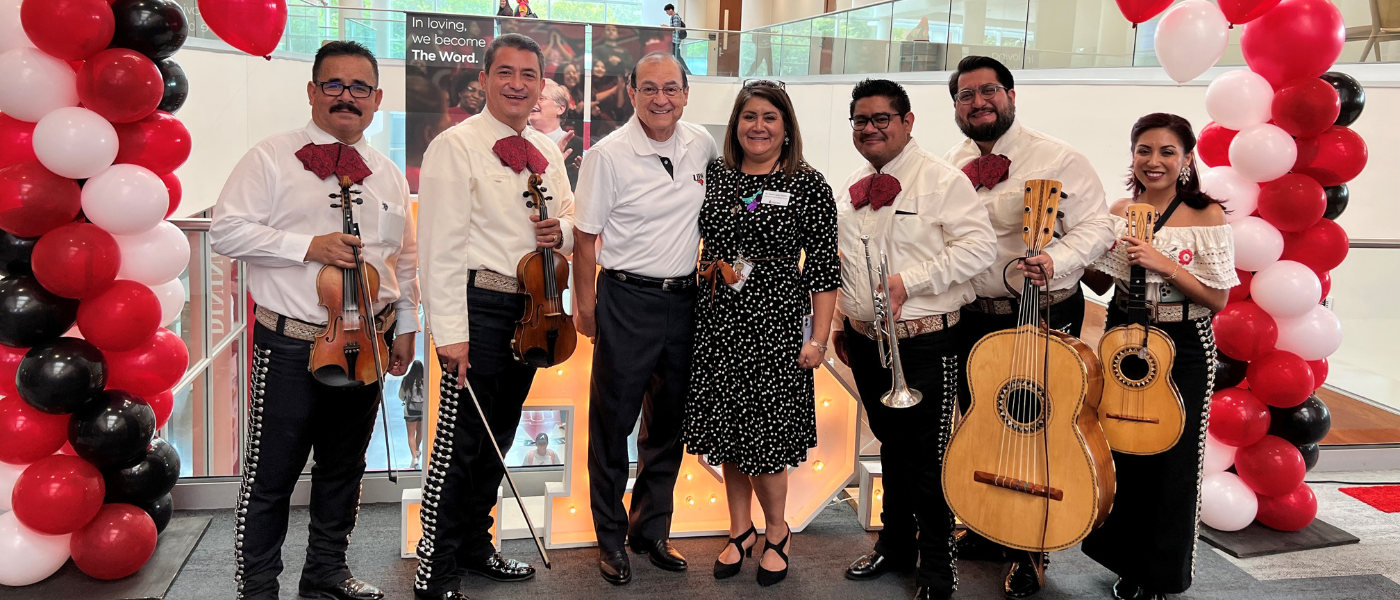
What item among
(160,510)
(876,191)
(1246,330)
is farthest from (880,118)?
(160,510)

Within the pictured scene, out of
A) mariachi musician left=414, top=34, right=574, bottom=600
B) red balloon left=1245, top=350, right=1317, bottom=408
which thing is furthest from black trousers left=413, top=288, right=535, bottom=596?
red balloon left=1245, top=350, right=1317, bottom=408

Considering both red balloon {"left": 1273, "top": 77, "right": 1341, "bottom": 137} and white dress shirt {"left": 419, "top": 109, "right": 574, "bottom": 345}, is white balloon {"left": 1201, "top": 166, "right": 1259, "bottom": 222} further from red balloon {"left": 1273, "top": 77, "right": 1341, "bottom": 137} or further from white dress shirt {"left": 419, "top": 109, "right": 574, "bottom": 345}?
white dress shirt {"left": 419, "top": 109, "right": 574, "bottom": 345}


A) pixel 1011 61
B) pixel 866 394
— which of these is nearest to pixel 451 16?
pixel 866 394

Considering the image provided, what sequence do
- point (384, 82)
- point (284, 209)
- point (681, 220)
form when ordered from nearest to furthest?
point (284, 209)
point (681, 220)
point (384, 82)

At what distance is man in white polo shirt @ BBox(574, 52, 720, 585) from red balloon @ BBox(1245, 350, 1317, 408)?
7.71ft

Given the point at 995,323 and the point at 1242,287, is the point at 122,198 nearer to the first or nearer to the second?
the point at 995,323

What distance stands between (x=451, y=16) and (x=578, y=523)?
3387 mm

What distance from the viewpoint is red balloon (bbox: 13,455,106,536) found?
2.94m

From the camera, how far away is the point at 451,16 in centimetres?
564

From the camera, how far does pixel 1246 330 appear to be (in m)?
3.74

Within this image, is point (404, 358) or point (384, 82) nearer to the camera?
point (404, 358)

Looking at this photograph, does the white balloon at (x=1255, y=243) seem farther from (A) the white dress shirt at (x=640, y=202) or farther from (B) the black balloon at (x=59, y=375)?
(B) the black balloon at (x=59, y=375)

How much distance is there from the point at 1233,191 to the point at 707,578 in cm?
244

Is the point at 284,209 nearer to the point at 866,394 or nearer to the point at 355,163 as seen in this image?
the point at 355,163
